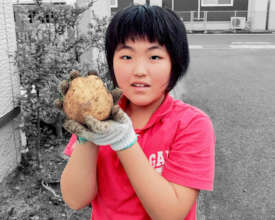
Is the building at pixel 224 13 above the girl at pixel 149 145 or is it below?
above

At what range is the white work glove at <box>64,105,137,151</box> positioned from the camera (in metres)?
1.07

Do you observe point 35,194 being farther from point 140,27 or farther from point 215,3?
point 215,3

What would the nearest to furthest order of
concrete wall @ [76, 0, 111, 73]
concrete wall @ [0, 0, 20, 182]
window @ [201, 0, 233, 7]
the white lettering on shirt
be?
the white lettering on shirt < concrete wall @ [0, 0, 20, 182] < concrete wall @ [76, 0, 111, 73] < window @ [201, 0, 233, 7]

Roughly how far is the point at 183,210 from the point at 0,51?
249 centimetres

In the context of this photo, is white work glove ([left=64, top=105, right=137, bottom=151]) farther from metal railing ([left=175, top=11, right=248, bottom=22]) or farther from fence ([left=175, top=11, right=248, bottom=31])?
metal railing ([left=175, top=11, right=248, bottom=22])

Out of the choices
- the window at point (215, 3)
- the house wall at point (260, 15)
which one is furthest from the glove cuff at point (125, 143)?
the window at point (215, 3)

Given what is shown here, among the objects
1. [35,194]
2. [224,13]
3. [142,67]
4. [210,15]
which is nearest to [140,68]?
[142,67]

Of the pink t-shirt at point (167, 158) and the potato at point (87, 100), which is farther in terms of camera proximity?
the pink t-shirt at point (167, 158)

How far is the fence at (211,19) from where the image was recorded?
27152 millimetres

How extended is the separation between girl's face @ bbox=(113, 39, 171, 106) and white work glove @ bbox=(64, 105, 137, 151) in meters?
0.18

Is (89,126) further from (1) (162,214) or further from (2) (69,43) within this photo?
(2) (69,43)

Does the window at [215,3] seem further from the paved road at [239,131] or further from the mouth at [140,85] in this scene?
the mouth at [140,85]

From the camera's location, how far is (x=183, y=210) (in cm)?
127

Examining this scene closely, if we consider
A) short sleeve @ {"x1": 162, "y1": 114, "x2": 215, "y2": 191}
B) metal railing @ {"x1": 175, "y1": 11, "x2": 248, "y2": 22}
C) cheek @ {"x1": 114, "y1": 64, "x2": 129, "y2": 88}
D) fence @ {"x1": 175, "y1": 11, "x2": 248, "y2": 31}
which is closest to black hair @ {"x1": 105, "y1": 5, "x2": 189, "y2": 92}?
cheek @ {"x1": 114, "y1": 64, "x2": 129, "y2": 88}
